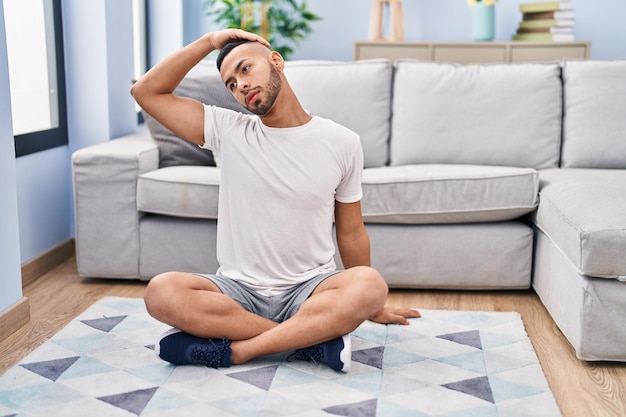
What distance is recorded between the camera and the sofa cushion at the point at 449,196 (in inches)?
112

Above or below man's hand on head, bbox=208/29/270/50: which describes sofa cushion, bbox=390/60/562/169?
below

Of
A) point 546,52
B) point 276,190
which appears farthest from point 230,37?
point 546,52

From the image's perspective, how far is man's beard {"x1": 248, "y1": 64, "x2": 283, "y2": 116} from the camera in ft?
6.56

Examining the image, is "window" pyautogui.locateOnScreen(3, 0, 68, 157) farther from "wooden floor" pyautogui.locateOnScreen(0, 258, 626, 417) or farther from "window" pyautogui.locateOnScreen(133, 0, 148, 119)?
"window" pyautogui.locateOnScreen(133, 0, 148, 119)

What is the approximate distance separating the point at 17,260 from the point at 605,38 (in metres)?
4.70

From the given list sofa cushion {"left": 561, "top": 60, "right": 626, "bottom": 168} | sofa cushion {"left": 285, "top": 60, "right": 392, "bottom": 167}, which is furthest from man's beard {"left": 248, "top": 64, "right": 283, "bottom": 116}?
sofa cushion {"left": 561, "top": 60, "right": 626, "bottom": 168}

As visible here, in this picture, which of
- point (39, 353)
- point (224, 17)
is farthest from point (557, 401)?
point (224, 17)

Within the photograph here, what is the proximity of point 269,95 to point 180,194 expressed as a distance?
1002mm

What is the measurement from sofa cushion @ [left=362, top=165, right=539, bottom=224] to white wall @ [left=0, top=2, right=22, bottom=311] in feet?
4.10

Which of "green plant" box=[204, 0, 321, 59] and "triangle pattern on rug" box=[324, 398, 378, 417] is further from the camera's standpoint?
"green plant" box=[204, 0, 321, 59]

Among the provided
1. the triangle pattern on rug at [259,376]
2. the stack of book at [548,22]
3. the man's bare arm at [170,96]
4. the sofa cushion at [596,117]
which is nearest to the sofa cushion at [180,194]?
the man's bare arm at [170,96]

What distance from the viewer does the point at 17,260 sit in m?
2.47

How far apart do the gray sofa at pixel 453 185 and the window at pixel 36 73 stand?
0.31 metres

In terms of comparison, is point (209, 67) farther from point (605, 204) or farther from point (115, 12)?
point (605, 204)
